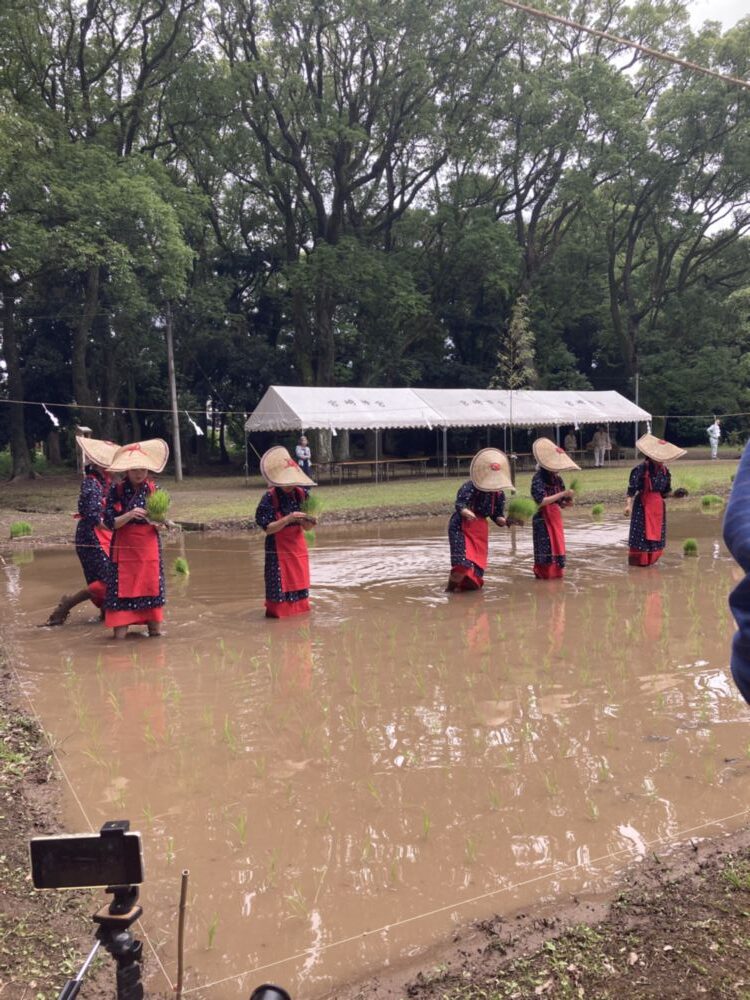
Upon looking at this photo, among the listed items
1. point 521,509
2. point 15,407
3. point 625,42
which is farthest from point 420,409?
point 625,42

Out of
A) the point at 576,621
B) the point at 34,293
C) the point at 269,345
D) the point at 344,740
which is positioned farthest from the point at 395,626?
the point at 269,345

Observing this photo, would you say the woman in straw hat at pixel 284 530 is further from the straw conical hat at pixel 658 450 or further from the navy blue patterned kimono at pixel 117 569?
the straw conical hat at pixel 658 450

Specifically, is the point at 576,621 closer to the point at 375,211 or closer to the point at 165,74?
the point at 165,74

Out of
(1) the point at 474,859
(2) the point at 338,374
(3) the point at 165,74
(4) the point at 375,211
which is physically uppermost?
(3) the point at 165,74

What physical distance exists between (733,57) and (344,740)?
30.6m

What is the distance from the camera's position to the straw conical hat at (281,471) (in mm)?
7352

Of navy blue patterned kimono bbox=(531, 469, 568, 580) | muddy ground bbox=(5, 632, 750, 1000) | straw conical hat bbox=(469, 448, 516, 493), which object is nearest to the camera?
muddy ground bbox=(5, 632, 750, 1000)

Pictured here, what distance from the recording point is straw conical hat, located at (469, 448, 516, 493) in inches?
327

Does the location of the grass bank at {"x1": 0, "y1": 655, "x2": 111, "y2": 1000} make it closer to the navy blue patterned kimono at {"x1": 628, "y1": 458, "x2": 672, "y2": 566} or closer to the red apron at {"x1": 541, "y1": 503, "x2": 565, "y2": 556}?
the red apron at {"x1": 541, "y1": 503, "x2": 565, "y2": 556}

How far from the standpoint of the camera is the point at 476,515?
8469 millimetres

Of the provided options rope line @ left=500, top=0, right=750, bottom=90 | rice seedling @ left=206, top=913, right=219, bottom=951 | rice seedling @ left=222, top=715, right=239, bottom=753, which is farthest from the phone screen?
rope line @ left=500, top=0, right=750, bottom=90

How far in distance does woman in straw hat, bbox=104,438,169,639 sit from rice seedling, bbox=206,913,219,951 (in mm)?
4329

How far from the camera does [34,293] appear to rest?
2517 cm

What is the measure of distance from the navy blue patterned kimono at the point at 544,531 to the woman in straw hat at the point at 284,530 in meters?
2.90
